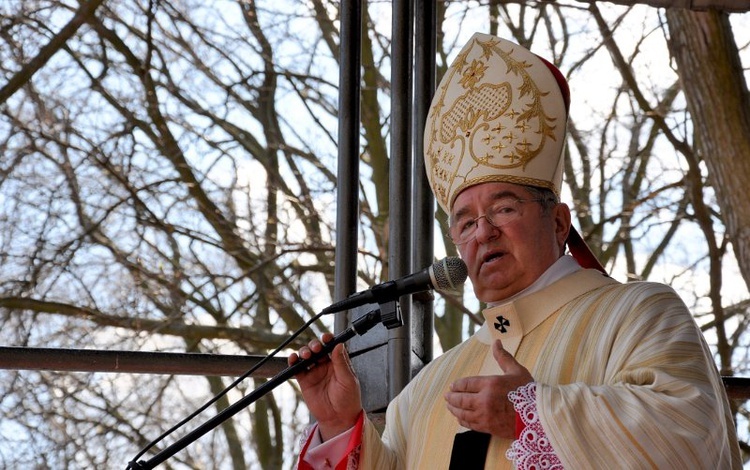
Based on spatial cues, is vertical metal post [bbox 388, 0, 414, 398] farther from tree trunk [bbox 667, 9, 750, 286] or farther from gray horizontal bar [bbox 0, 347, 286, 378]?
tree trunk [bbox 667, 9, 750, 286]

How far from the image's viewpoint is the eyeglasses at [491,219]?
3277 millimetres

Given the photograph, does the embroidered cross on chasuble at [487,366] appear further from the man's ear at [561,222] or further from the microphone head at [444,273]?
the microphone head at [444,273]

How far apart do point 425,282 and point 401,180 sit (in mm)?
1355

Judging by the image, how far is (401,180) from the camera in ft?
13.3

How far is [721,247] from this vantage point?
8.17 meters

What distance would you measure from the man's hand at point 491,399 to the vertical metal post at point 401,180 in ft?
3.89

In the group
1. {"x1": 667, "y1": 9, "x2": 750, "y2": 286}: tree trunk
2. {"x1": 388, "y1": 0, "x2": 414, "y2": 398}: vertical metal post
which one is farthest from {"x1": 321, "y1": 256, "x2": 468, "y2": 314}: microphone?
{"x1": 667, "y1": 9, "x2": 750, "y2": 286}: tree trunk

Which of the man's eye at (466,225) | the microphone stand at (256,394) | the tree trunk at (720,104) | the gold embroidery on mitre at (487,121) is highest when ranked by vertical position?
the tree trunk at (720,104)

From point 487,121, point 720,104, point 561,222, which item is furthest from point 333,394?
point 720,104

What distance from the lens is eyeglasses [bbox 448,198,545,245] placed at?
3277 mm

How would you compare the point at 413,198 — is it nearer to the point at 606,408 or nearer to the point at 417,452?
the point at 417,452

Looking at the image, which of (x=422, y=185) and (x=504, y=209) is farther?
(x=422, y=185)

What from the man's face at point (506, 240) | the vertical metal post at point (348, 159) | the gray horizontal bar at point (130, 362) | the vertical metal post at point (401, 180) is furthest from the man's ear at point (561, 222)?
the gray horizontal bar at point (130, 362)

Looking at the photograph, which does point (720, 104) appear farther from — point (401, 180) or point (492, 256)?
point (492, 256)
